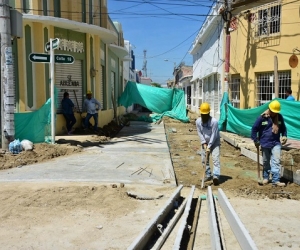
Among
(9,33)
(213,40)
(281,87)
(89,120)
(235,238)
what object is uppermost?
(213,40)

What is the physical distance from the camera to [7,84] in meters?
8.82

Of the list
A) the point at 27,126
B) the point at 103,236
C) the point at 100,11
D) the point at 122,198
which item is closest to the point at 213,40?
the point at 100,11

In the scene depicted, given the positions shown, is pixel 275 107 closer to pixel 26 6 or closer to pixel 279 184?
pixel 279 184

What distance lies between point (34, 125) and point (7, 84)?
138 cm

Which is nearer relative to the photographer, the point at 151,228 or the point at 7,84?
the point at 151,228

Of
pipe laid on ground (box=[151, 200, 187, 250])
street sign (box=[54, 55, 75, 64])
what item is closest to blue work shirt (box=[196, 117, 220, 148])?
pipe laid on ground (box=[151, 200, 187, 250])

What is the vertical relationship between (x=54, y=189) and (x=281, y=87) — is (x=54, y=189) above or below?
below

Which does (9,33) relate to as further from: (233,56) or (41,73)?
(233,56)

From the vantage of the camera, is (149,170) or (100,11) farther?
(100,11)

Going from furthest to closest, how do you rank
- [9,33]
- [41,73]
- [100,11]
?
[100,11] → [41,73] → [9,33]

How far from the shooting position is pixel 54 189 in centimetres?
597

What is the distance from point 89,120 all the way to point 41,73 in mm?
2896

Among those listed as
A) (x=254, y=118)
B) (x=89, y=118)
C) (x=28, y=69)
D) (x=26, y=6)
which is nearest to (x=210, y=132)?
(x=254, y=118)

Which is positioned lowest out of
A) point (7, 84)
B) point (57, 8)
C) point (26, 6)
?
point (7, 84)
